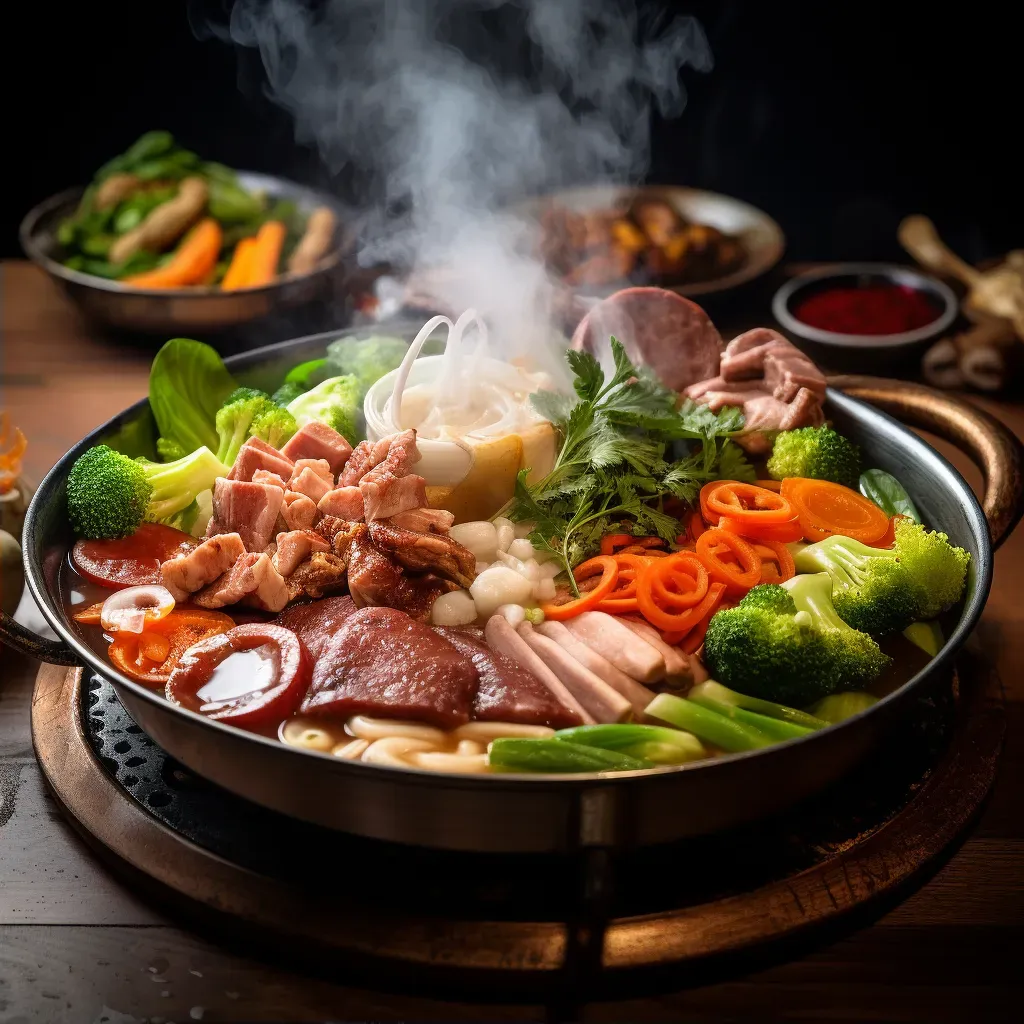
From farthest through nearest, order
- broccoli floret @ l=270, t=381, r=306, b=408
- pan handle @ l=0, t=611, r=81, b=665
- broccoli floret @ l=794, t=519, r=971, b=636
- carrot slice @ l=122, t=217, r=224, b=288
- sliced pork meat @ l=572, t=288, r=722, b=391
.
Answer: carrot slice @ l=122, t=217, r=224, b=288, broccoli floret @ l=270, t=381, r=306, b=408, sliced pork meat @ l=572, t=288, r=722, b=391, broccoli floret @ l=794, t=519, r=971, b=636, pan handle @ l=0, t=611, r=81, b=665

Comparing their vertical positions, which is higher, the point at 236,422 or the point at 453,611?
the point at 236,422

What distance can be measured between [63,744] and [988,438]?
271cm

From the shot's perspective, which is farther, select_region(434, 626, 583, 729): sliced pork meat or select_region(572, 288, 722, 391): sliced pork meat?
select_region(572, 288, 722, 391): sliced pork meat

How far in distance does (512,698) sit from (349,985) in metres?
0.71

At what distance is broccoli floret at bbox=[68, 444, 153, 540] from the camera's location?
308 centimetres

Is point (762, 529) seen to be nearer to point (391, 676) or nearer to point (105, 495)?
point (391, 676)

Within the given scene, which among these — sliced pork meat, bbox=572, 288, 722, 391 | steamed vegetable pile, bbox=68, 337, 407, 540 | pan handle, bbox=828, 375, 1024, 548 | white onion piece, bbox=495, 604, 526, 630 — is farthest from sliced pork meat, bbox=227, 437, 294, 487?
pan handle, bbox=828, 375, 1024, 548

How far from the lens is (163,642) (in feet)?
9.20

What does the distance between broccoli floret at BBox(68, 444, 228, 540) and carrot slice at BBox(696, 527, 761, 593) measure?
1.51 meters

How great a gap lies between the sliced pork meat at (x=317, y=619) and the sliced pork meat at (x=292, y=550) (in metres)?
0.11

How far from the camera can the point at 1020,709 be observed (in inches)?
118

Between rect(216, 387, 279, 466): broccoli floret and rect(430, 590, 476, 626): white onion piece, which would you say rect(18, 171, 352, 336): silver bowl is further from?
rect(430, 590, 476, 626): white onion piece

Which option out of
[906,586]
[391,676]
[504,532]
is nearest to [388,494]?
[504,532]

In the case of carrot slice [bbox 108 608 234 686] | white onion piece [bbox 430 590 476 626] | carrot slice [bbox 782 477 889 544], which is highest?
carrot slice [bbox 782 477 889 544]
